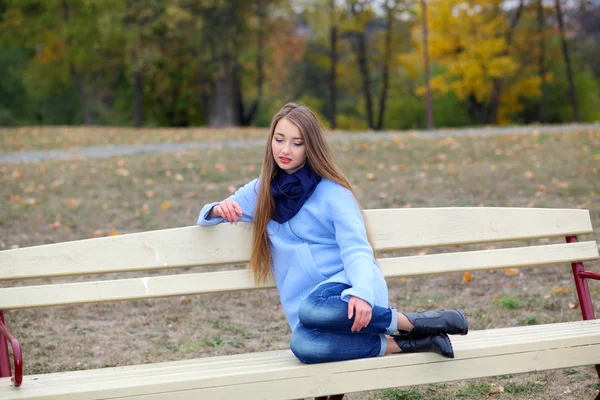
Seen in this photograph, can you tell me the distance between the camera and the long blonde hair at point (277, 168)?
3.27 m

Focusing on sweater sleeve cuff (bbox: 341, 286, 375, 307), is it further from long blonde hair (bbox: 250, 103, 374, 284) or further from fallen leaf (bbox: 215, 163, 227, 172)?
fallen leaf (bbox: 215, 163, 227, 172)

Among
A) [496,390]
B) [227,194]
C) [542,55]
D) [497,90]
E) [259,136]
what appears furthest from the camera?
[542,55]

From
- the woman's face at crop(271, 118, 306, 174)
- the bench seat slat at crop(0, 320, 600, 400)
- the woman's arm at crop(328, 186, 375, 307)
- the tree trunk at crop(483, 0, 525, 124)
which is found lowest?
the bench seat slat at crop(0, 320, 600, 400)

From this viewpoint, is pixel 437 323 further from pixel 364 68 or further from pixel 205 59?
pixel 364 68

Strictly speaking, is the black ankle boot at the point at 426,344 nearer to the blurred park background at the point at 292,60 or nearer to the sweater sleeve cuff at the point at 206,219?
the sweater sleeve cuff at the point at 206,219

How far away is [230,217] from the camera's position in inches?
133

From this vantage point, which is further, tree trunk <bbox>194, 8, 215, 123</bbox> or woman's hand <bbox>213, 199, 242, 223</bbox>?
tree trunk <bbox>194, 8, 215, 123</bbox>

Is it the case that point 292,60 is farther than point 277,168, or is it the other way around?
point 292,60

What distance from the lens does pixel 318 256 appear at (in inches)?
127

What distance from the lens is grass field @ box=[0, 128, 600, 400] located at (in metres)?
4.71

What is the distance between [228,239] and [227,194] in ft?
20.0

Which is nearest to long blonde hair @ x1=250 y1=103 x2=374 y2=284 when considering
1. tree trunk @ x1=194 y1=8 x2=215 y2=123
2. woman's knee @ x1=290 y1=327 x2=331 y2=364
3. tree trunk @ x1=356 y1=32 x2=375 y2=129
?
woman's knee @ x1=290 y1=327 x2=331 y2=364

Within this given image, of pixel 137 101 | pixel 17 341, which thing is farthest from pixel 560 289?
pixel 137 101

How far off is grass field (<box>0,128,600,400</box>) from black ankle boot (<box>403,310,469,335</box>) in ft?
2.70
